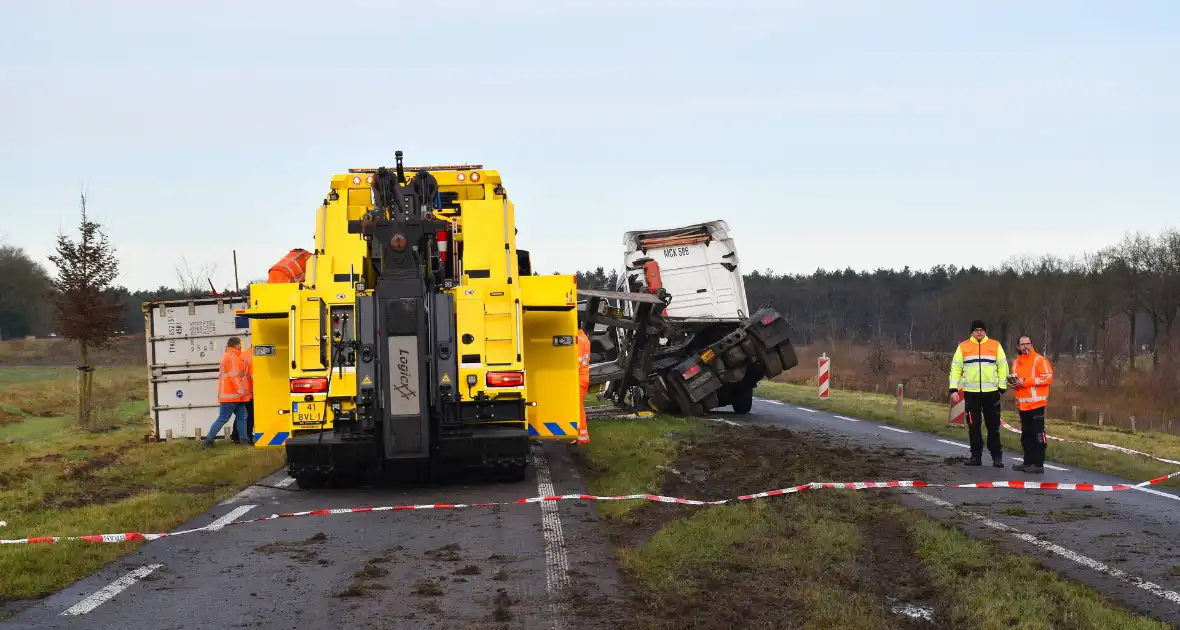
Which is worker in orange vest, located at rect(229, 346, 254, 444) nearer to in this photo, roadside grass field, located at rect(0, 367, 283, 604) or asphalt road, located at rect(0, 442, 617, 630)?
roadside grass field, located at rect(0, 367, 283, 604)

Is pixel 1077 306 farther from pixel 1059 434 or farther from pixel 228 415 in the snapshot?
pixel 228 415

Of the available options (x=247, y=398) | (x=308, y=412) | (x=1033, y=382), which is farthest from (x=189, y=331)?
(x=1033, y=382)

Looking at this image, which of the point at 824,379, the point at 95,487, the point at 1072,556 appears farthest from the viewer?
the point at 824,379

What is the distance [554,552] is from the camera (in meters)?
7.91

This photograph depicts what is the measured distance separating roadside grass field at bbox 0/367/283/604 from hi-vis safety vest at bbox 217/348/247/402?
76 cm

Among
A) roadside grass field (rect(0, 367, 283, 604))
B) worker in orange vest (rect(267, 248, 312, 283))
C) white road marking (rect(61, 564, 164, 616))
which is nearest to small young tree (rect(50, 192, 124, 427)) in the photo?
roadside grass field (rect(0, 367, 283, 604))

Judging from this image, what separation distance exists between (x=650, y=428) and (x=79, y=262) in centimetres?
1069

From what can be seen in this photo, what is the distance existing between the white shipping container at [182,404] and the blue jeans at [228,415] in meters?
0.72

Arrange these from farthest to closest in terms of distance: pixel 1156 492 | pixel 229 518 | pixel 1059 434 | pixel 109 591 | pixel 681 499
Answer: pixel 1059 434 → pixel 1156 492 → pixel 681 499 → pixel 229 518 → pixel 109 591

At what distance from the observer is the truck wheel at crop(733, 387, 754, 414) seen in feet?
71.4

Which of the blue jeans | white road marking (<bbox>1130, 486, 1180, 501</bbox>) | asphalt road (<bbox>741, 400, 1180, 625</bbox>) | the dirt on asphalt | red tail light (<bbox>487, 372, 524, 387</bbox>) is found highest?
red tail light (<bbox>487, 372, 524, 387</bbox>)

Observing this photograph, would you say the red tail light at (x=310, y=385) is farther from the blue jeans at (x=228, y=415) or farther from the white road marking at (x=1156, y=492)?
the white road marking at (x=1156, y=492)

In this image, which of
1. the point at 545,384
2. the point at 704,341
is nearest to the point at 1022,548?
the point at 545,384

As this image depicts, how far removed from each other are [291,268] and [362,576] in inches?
287
